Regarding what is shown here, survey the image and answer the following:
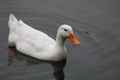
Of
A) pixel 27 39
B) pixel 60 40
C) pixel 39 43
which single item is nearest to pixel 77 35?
pixel 60 40

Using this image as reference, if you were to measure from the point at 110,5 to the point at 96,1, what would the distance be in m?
0.44

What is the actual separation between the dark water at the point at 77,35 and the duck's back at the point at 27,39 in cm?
26

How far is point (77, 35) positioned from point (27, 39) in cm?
151

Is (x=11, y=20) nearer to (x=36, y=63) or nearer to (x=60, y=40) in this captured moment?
(x=36, y=63)

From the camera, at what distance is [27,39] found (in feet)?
31.4

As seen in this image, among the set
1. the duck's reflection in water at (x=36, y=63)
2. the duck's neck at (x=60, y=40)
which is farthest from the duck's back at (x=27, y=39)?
the duck's neck at (x=60, y=40)

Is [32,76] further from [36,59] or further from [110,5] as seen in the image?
[110,5]

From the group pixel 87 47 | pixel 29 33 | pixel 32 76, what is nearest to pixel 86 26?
pixel 87 47

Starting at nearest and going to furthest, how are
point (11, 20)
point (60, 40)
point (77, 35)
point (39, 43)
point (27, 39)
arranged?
point (60, 40), point (39, 43), point (27, 39), point (11, 20), point (77, 35)

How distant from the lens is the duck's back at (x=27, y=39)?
9.42 m

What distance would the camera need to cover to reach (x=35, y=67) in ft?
30.5

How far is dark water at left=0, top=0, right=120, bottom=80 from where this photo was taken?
9148 millimetres

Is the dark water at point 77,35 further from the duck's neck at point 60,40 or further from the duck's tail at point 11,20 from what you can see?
the duck's neck at point 60,40

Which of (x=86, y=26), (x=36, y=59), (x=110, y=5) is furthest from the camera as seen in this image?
(x=110, y=5)
